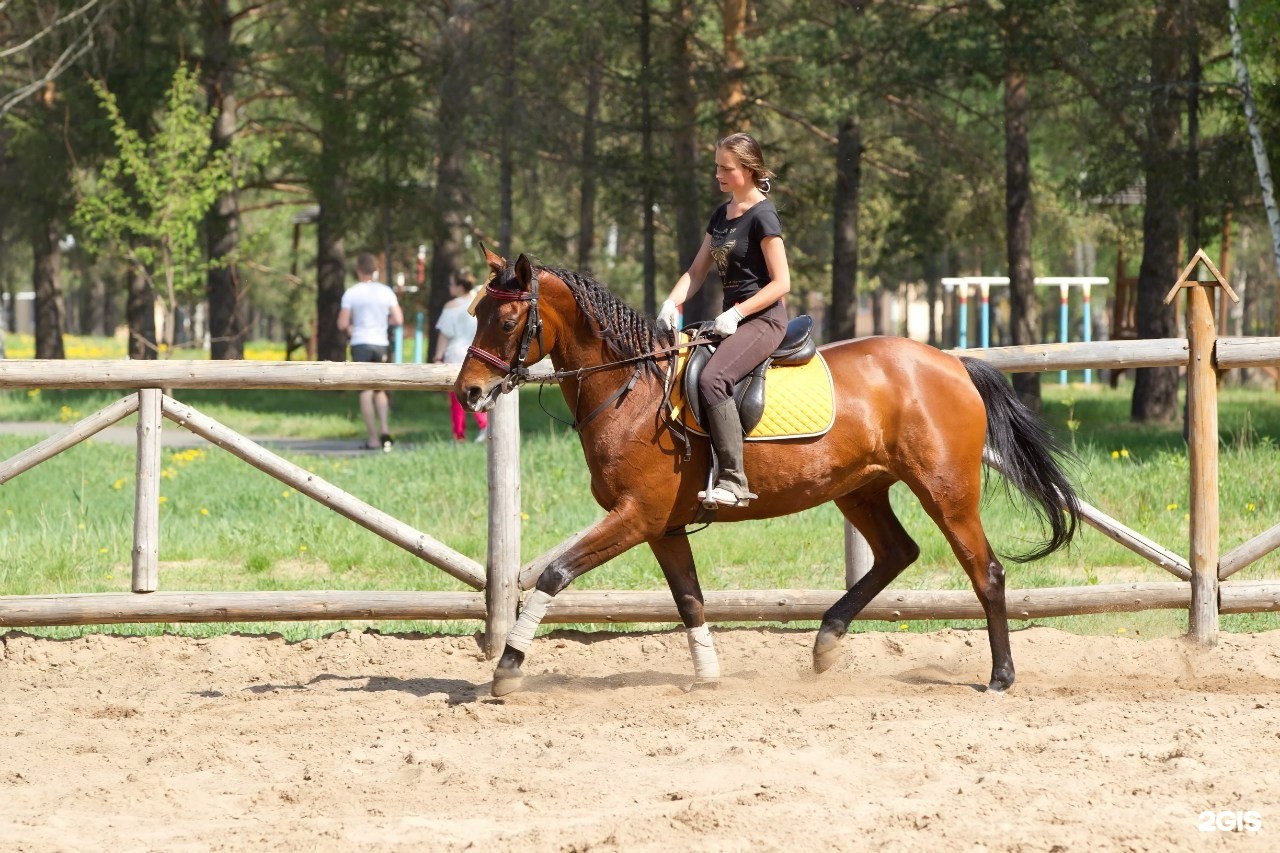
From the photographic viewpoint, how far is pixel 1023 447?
718 centimetres

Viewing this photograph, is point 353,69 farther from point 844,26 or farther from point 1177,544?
point 1177,544

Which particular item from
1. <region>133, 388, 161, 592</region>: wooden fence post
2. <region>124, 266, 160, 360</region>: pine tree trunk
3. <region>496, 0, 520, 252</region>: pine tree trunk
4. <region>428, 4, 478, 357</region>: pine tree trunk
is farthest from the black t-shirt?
<region>124, 266, 160, 360</region>: pine tree trunk

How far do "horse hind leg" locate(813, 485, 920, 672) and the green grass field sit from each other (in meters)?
0.52

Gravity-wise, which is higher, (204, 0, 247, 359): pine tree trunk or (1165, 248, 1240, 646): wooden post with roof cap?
(204, 0, 247, 359): pine tree trunk

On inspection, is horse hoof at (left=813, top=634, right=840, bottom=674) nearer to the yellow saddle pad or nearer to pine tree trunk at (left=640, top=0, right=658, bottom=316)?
the yellow saddle pad

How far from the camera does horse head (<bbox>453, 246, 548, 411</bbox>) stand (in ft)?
20.5

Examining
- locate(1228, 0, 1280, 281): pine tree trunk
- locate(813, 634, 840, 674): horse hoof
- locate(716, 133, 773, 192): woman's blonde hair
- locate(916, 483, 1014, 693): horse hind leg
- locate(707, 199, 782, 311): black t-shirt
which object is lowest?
locate(813, 634, 840, 674): horse hoof

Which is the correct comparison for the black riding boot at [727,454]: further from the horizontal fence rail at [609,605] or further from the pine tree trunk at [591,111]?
the pine tree trunk at [591,111]

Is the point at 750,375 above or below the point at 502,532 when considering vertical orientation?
above

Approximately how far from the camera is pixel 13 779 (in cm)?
540

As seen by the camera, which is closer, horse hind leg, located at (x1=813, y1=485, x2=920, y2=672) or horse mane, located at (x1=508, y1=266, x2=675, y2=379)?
horse mane, located at (x1=508, y1=266, x2=675, y2=379)

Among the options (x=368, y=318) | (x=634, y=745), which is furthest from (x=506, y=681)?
(x=368, y=318)

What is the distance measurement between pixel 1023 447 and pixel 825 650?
1353 mm

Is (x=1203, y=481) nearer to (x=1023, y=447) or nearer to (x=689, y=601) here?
(x=1023, y=447)
